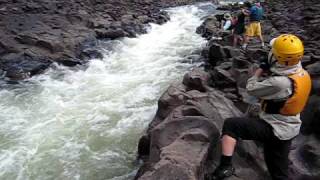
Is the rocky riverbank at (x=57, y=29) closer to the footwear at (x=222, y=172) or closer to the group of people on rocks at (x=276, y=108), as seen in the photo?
the footwear at (x=222, y=172)

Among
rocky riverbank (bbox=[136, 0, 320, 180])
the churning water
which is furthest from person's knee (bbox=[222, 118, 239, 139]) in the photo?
the churning water

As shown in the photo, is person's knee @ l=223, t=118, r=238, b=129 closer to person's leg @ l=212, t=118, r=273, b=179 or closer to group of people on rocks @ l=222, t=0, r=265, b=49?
person's leg @ l=212, t=118, r=273, b=179

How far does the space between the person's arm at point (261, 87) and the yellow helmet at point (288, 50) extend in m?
0.31

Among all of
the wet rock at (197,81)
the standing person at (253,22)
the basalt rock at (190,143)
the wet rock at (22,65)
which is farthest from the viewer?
the wet rock at (22,65)

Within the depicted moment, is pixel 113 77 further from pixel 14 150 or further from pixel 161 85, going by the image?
pixel 14 150

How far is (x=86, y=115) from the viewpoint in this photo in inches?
401

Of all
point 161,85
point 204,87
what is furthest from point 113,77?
point 204,87

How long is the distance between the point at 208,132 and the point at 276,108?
1.50m

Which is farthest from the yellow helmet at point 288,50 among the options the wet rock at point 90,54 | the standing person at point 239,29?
the wet rock at point 90,54

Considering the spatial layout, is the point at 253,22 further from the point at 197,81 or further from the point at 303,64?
the point at 197,81

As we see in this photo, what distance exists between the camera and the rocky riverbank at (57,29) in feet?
47.8

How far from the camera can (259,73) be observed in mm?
4988

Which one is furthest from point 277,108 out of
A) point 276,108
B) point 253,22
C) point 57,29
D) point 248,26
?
point 57,29

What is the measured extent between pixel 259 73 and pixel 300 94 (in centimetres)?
59
